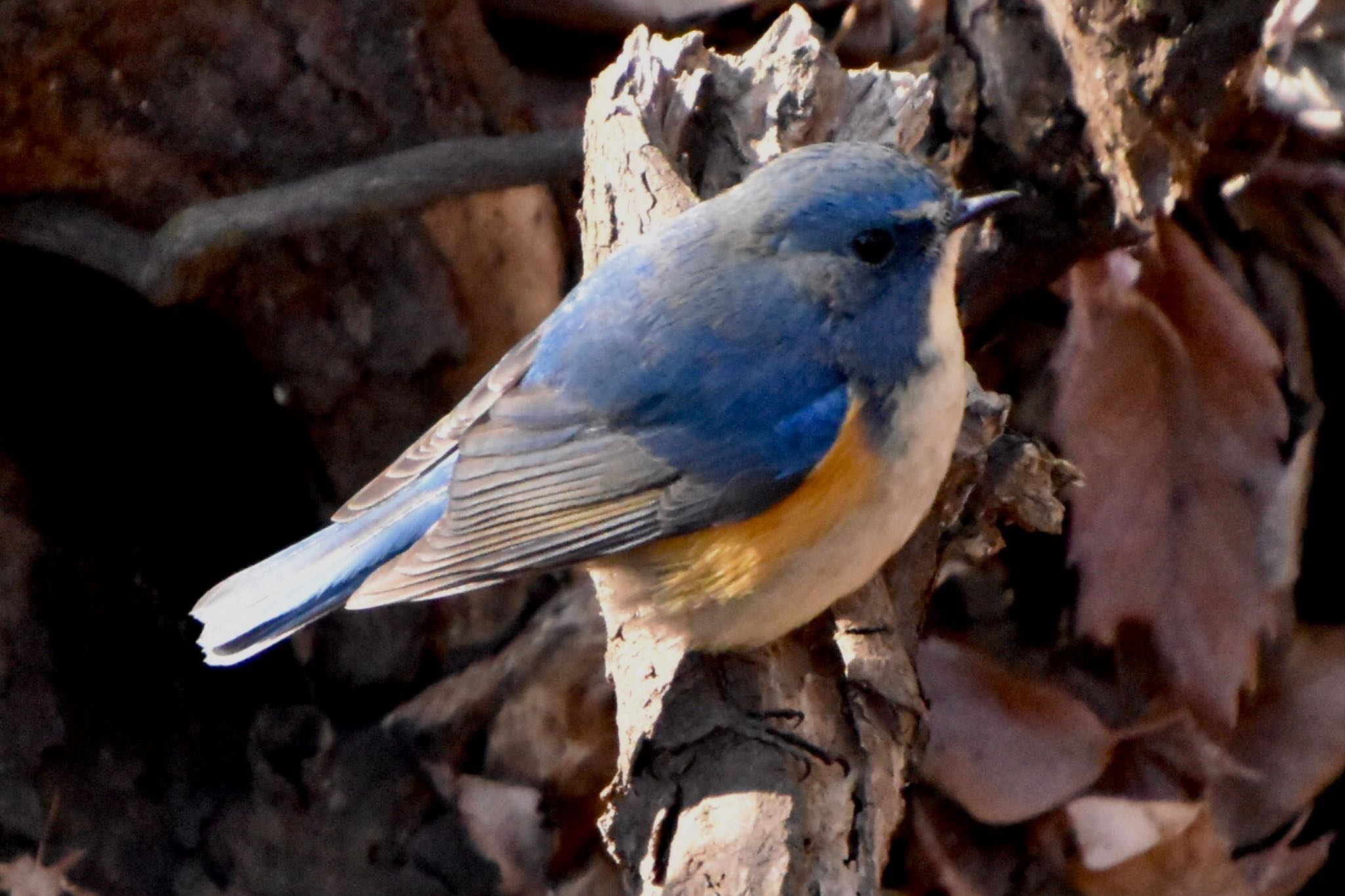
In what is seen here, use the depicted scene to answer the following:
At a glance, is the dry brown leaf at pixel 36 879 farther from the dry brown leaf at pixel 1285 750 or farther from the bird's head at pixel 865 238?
the dry brown leaf at pixel 1285 750

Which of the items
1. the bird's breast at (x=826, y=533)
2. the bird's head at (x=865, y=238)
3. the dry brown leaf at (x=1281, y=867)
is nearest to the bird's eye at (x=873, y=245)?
the bird's head at (x=865, y=238)

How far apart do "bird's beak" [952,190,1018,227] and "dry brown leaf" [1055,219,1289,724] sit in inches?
45.7

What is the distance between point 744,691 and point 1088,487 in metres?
1.36

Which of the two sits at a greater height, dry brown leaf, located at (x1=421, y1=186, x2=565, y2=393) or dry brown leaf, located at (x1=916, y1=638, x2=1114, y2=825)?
dry brown leaf, located at (x1=421, y1=186, x2=565, y2=393)

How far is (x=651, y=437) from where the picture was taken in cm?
231

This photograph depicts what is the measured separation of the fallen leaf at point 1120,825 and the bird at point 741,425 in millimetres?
1309

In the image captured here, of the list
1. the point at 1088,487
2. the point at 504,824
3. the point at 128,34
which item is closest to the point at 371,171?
the point at 128,34

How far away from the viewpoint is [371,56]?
3262 millimetres

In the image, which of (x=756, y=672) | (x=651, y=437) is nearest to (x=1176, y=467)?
(x=756, y=672)

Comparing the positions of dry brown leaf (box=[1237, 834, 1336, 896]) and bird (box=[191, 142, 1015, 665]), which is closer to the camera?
bird (box=[191, 142, 1015, 665])

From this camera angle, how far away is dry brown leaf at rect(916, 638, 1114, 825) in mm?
3307

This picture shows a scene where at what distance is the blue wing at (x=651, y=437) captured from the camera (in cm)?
225

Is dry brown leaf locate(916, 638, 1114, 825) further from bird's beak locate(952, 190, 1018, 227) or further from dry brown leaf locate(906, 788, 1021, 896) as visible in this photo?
bird's beak locate(952, 190, 1018, 227)

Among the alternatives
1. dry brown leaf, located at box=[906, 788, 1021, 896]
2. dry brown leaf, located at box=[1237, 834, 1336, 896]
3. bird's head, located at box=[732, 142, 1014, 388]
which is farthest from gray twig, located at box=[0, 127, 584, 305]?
dry brown leaf, located at box=[1237, 834, 1336, 896]
